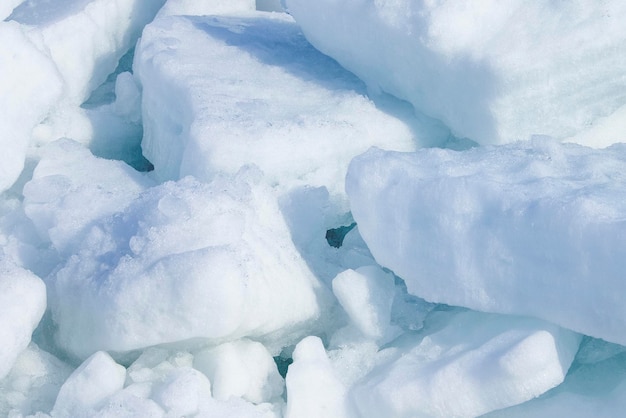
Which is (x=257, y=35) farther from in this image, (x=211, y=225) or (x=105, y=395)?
(x=105, y=395)

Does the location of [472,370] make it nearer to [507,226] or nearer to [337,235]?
[507,226]

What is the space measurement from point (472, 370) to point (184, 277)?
46cm

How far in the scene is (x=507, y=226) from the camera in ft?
4.45

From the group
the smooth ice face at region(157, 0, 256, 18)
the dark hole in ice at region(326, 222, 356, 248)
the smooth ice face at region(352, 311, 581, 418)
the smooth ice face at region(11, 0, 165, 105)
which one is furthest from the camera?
the smooth ice face at region(157, 0, 256, 18)

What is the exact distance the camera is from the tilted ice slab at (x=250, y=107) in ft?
5.91

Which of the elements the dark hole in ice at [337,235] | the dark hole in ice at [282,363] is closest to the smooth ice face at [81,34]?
the dark hole in ice at [337,235]

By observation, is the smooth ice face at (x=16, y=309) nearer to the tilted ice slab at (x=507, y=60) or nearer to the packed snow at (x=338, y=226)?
the packed snow at (x=338, y=226)

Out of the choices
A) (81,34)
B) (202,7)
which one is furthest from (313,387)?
(202,7)

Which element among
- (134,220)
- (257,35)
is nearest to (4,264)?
(134,220)

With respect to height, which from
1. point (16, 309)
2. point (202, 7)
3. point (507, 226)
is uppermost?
point (507, 226)

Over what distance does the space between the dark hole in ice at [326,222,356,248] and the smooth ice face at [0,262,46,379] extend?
72cm

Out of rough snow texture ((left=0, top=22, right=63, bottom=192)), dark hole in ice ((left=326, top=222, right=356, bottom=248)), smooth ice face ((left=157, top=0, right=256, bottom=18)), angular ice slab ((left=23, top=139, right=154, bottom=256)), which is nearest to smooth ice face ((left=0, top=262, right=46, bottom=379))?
angular ice slab ((left=23, top=139, right=154, bottom=256))

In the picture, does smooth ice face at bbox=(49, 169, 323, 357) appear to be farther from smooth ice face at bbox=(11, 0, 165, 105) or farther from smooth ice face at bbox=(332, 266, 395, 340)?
smooth ice face at bbox=(11, 0, 165, 105)

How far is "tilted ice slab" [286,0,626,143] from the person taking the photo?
5.75 feet
